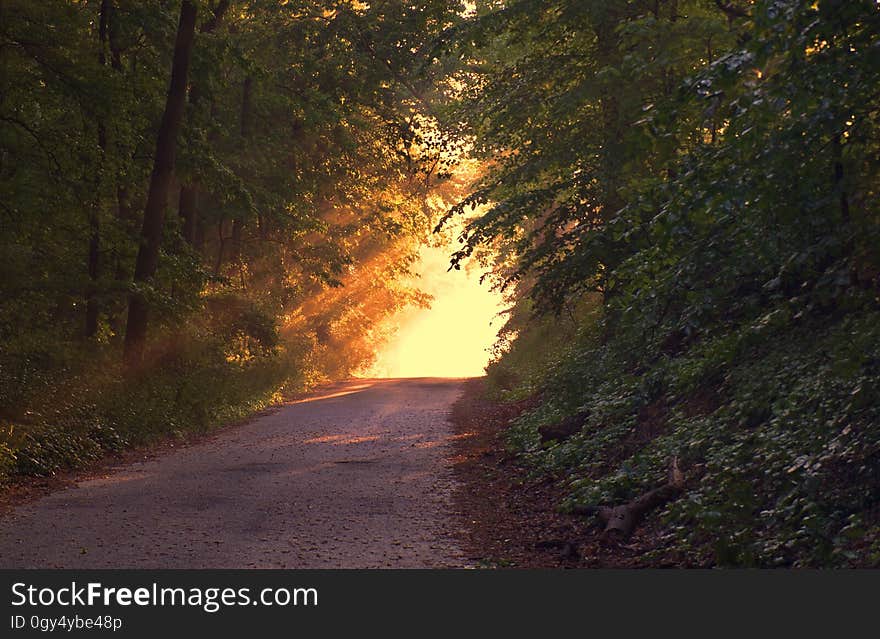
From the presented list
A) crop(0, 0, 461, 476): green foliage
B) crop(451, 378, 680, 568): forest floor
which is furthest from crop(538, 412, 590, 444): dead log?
crop(0, 0, 461, 476): green foliage

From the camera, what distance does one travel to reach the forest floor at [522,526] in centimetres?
837

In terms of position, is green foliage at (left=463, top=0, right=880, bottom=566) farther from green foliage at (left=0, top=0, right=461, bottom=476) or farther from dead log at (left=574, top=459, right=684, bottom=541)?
green foliage at (left=0, top=0, right=461, bottom=476)

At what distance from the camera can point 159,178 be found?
1872 centimetres

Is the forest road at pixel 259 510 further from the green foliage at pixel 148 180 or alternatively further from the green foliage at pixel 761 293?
the green foliage at pixel 761 293

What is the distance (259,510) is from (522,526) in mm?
3237

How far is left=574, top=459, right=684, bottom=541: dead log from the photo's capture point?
8.88m

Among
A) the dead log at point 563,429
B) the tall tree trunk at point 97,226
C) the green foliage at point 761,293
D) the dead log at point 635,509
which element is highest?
the tall tree trunk at point 97,226

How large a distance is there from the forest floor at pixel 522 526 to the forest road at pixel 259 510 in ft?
1.01

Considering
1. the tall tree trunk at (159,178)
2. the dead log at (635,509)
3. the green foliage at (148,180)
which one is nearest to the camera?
the dead log at (635,509)

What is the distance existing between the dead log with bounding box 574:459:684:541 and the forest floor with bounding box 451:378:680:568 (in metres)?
0.11

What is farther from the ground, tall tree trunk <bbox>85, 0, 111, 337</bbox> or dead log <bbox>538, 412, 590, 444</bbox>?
tall tree trunk <bbox>85, 0, 111, 337</bbox>

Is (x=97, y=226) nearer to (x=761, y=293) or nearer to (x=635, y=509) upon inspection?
(x=635, y=509)

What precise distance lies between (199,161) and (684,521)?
14.4m

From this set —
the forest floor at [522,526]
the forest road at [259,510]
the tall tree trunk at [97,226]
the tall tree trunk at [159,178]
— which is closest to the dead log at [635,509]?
the forest floor at [522,526]
